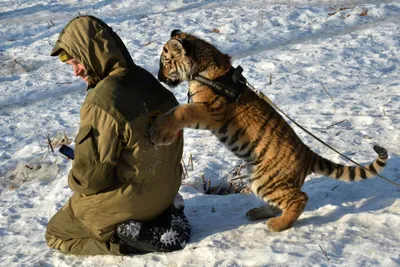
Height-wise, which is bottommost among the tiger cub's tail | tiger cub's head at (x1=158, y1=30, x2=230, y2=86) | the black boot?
the black boot

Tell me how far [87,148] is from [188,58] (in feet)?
3.72

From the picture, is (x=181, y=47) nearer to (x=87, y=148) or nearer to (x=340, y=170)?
(x=87, y=148)

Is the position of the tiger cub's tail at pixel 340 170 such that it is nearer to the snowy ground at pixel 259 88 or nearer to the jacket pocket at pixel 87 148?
the snowy ground at pixel 259 88

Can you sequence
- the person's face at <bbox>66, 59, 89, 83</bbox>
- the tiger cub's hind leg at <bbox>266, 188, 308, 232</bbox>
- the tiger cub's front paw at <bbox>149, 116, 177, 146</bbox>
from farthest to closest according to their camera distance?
1. the tiger cub's hind leg at <bbox>266, 188, 308, 232</bbox>
2. the person's face at <bbox>66, 59, 89, 83</bbox>
3. the tiger cub's front paw at <bbox>149, 116, 177, 146</bbox>

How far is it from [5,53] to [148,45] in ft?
8.86

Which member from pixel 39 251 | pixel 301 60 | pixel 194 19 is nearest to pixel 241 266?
pixel 39 251

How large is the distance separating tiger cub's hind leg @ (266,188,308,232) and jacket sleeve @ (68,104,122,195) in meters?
1.26

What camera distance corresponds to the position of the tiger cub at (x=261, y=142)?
3.75 m

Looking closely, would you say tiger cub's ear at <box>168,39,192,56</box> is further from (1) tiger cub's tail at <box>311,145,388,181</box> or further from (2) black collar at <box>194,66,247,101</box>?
(1) tiger cub's tail at <box>311,145,388,181</box>

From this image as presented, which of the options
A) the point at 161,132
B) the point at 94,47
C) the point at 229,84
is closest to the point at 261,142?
the point at 229,84

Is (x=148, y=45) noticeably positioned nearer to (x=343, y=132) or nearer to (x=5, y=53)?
(x=5, y=53)

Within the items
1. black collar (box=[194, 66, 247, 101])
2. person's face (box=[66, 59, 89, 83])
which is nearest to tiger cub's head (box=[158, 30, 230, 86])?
black collar (box=[194, 66, 247, 101])

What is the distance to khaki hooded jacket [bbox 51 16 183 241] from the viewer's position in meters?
3.39

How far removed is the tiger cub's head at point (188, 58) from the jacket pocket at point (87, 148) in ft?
3.30
